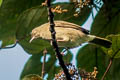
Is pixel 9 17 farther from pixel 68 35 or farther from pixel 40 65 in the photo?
pixel 68 35

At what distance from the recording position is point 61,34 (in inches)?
44.5

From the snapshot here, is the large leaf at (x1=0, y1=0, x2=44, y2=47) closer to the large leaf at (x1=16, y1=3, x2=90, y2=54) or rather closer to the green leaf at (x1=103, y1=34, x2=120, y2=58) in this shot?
the large leaf at (x1=16, y1=3, x2=90, y2=54)

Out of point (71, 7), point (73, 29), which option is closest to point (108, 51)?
point (73, 29)

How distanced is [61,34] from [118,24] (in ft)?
1.77

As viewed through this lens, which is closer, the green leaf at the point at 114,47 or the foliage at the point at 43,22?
the green leaf at the point at 114,47

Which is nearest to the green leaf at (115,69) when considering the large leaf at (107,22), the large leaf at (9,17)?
the large leaf at (107,22)

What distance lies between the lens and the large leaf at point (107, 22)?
160 centimetres

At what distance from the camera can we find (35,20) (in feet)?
5.04

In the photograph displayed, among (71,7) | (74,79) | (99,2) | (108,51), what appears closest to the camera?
(74,79)

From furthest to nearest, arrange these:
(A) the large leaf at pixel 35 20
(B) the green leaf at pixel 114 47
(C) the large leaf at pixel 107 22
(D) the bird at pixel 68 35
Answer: (C) the large leaf at pixel 107 22 → (A) the large leaf at pixel 35 20 → (B) the green leaf at pixel 114 47 → (D) the bird at pixel 68 35

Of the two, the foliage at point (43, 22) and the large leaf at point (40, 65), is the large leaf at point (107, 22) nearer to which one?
the foliage at point (43, 22)

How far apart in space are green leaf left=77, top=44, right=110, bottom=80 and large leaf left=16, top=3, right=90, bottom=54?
115 mm

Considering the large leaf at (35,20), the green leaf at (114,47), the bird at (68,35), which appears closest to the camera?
the bird at (68,35)

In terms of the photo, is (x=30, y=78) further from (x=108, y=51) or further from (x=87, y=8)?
(x=87, y=8)
